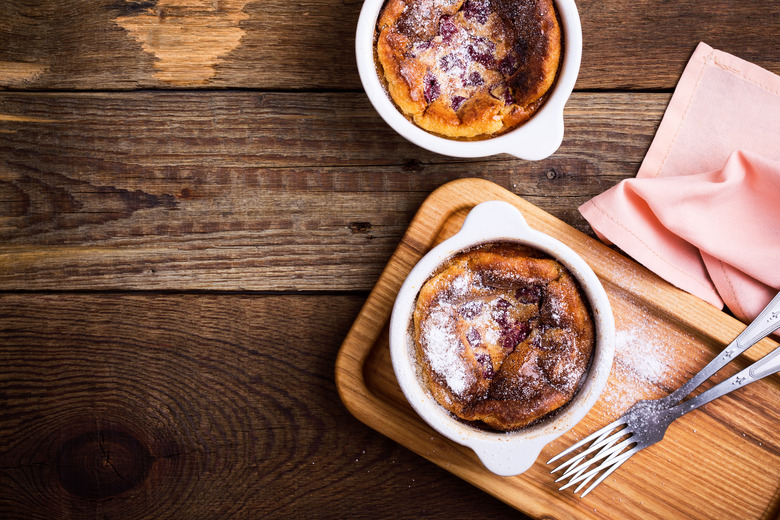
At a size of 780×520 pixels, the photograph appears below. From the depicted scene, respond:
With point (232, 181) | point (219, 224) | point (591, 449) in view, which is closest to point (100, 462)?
point (219, 224)

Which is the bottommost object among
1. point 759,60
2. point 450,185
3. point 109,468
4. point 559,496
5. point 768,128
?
point 109,468

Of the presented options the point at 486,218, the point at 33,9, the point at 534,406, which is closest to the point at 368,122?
the point at 486,218

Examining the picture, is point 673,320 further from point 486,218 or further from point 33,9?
point 33,9

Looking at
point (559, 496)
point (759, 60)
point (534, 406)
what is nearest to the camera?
point (534, 406)

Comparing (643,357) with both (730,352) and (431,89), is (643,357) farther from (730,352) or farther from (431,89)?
(431,89)

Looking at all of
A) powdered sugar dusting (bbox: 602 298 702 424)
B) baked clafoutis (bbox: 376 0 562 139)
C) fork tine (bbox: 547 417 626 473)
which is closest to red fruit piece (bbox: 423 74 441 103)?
baked clafoutis (bbox: 376 0 562 139)

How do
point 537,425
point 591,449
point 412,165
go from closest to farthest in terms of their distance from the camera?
point 537,425 → point 591,449 → point 412,165
